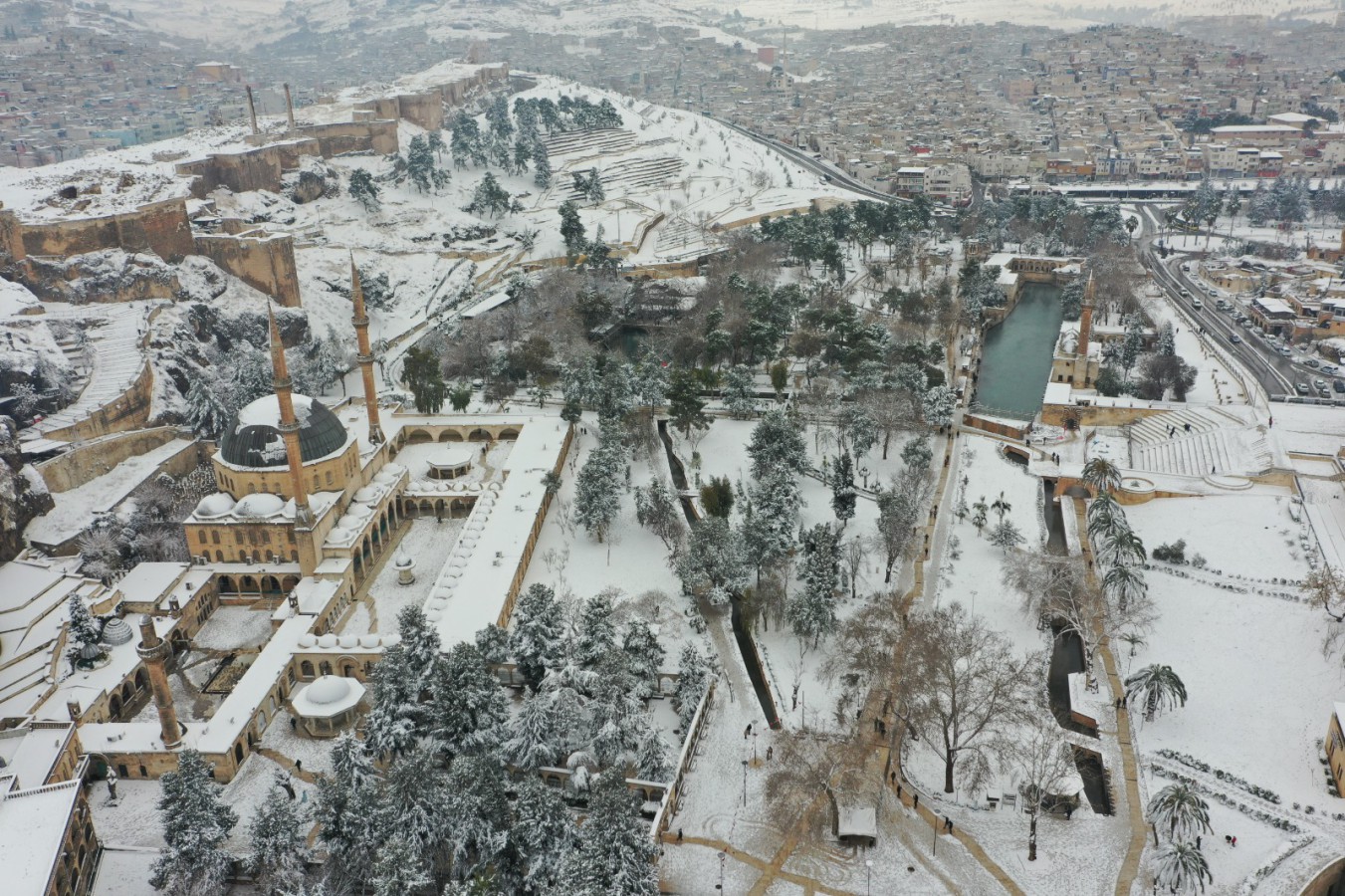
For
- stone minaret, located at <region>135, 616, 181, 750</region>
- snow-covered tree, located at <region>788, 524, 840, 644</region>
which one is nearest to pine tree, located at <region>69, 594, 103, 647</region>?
stone minaret, located at <region>135, 616, 181, 750</region>

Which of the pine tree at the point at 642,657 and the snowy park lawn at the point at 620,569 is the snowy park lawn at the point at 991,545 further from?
the pine tree at the point at 642,657

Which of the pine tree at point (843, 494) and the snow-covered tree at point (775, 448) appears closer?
the pine tree at point (843, 494)

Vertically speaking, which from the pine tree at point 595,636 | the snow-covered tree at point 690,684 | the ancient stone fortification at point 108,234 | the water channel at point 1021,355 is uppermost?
the ancient stone fortification at point 108,234

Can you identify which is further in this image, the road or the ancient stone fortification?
the road

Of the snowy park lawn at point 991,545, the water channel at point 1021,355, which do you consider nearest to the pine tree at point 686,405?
the snowy park lawn at point 991,545

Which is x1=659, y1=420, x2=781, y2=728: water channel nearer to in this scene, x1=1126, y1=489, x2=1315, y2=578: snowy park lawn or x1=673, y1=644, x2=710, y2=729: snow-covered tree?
x1=673, y1=644, x2=710, y2=729: snow-covered tree

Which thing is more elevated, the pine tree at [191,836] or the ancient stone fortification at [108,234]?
the ancient stone fortification at [108,234]
